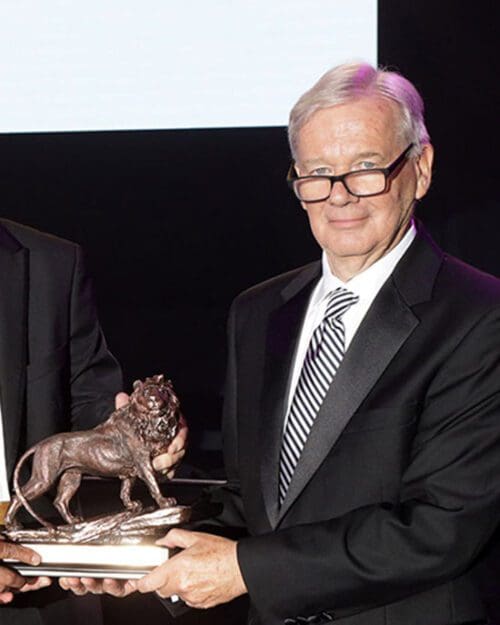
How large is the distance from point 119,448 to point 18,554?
246mm

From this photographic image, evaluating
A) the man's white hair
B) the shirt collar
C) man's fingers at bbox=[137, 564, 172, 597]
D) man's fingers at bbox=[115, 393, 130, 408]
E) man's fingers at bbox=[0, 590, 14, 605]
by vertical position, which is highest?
the man's white hair

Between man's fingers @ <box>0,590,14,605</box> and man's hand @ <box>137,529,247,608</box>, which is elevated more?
man's hand @ <box>137,529,247,608</box>

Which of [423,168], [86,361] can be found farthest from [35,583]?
[423,168]

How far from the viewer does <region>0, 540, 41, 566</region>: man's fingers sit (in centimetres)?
212

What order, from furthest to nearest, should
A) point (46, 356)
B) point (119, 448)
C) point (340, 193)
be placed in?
point (46, 356) < point (119, 448) < point (340, 193)

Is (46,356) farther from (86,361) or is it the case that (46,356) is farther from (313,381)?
(313,381)

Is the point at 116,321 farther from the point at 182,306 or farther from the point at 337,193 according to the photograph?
the point at 337,193

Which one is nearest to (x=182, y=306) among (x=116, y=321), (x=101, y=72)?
(x=116, y=321)

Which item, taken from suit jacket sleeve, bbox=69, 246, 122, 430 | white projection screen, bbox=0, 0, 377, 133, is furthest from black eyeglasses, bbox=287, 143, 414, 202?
white projection screen, bbox=0, 0, 377, 133

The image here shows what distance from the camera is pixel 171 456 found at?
2.21 meters

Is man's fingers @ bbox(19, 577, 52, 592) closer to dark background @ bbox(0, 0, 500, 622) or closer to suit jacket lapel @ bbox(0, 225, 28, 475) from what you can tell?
suit jacket lapel @ bbox(0, 225, 28, 475)

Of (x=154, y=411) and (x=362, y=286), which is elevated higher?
(x=362, y=286)

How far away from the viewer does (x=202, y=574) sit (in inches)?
79.4

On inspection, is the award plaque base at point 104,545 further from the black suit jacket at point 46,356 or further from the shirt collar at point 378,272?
the shirt collar at point 378,272
